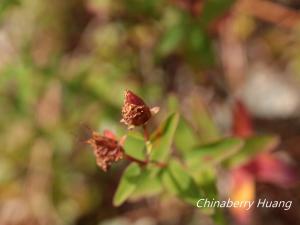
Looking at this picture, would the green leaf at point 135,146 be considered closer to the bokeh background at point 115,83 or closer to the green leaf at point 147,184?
the green leaf at point 147,184

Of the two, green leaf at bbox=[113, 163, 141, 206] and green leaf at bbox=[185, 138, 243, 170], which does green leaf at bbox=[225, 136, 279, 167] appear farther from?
green leaf at bbox=[113, 163, 141, 206]

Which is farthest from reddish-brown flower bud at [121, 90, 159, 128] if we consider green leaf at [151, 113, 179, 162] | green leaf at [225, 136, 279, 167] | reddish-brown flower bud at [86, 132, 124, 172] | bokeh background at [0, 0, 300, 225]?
bokeh background at [0, 0, 300, 225]

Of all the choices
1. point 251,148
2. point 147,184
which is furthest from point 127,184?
point 251,148

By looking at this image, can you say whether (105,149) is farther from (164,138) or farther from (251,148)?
(251,148)

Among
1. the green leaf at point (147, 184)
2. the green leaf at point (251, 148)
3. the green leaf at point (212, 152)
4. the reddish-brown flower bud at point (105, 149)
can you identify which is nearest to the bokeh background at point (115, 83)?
the green leaf at point (251, 148)

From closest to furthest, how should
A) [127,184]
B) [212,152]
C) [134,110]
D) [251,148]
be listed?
[134,110] → [127,184] → [212,152] → [251,148]
